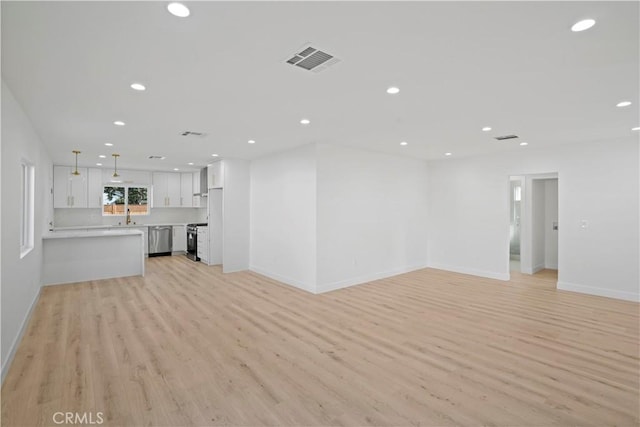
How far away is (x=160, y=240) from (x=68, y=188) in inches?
104

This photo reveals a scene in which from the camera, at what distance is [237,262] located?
7238mm

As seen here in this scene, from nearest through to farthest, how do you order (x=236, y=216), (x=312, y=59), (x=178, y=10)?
1. (x=178, y=10)
2. (x=312, y=59)
3. (x=236, y=216)

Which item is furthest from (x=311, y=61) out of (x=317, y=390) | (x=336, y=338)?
(x=336, y=338)

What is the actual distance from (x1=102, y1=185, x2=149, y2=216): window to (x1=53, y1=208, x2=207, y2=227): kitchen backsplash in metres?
0.18

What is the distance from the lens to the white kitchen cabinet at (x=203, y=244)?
8.14 metres

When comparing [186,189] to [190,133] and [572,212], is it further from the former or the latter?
[572,212]

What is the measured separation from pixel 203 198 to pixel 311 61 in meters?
8.45

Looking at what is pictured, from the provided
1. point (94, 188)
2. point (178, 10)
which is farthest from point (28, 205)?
Answer: point (94, 188)

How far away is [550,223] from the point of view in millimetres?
7441

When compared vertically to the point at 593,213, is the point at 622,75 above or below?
above

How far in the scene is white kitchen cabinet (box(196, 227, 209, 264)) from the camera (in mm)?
8141

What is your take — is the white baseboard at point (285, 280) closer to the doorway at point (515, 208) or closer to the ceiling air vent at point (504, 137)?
the ceiling air vent at point (504, 137)

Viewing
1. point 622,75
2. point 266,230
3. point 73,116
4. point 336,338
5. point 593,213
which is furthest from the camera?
point 266,230

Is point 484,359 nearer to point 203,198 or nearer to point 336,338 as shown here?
point 336,338
